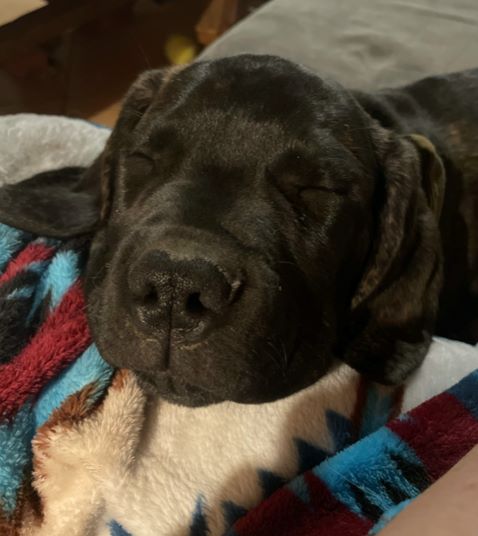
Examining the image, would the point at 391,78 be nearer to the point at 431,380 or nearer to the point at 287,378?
the point at 431,380

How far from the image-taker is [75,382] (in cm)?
127

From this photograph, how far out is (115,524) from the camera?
1187mm

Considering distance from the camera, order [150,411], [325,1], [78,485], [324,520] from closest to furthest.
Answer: [324,520], [78,485], [150,411], [325,1]

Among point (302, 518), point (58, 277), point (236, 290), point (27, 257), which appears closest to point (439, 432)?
point (302, 518)

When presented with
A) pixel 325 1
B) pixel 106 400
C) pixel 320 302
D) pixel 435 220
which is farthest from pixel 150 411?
pixel 325 1

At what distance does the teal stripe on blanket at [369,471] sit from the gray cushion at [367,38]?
1.40m

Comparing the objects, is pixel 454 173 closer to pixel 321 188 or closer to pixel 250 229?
pixel 321 188

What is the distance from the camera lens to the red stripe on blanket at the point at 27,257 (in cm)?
146

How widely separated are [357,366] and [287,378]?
201mm

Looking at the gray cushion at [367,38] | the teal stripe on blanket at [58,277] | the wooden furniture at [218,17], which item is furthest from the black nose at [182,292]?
the wooden furniture at [218,17]

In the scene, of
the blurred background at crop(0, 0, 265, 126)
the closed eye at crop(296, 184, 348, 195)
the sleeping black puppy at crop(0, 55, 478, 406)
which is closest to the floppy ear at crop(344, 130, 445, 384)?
the sleeping black puppy at crop(0, 55, 478, 406)

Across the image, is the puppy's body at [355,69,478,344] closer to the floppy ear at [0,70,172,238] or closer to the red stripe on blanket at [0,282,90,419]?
the floppy ear at [0,70,172,238]

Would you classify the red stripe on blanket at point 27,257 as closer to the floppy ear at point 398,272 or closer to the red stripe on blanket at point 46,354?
the red stripe on blanket at point 46,354

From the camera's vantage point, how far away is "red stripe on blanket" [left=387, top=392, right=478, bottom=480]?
1099mm
